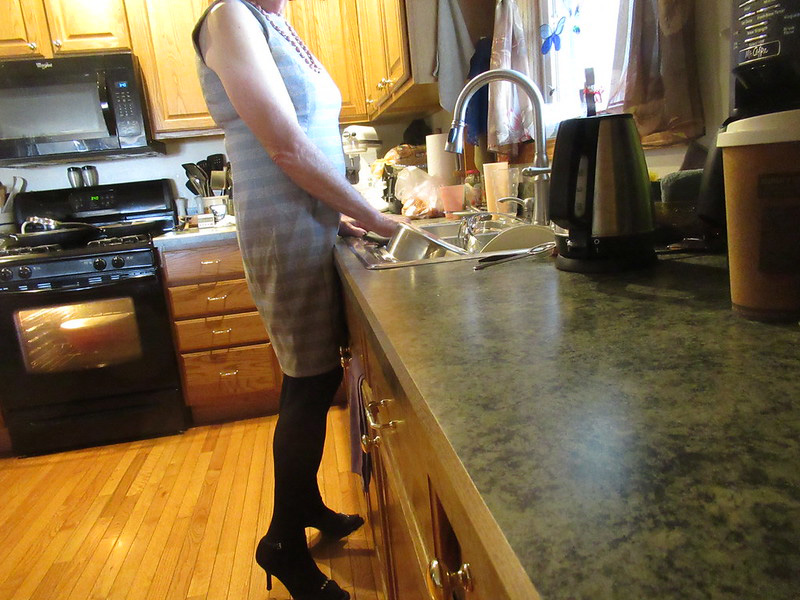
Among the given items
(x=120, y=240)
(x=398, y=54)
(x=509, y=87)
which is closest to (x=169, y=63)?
(x=120, y=240)

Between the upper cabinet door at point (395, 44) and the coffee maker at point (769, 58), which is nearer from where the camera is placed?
the coffee maker at point (769, 58)

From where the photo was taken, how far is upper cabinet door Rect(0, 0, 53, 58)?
2.39 metres

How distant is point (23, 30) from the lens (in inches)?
94.9

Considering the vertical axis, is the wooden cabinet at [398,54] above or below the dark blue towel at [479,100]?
above

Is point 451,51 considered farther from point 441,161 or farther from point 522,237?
point 522,237

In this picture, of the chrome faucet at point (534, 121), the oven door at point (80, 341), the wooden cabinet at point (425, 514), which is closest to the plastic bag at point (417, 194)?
the chrome faucet at point (534, 121)

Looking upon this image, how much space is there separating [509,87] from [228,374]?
5.21ft

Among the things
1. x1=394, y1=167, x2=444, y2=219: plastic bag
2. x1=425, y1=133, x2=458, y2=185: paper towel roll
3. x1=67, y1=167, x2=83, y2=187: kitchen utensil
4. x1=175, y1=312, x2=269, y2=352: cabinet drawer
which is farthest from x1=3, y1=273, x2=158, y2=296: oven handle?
x1=425, y1=133, x2=458, y2=185: paper towel roll

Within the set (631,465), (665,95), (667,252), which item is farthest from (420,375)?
(665,95)

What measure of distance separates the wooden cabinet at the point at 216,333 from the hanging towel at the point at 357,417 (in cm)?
118

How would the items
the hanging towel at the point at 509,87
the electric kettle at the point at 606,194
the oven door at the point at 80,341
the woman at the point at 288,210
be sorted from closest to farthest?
the electric kettle at the point at 606,194 → the woman at the point at 288,210 → the hanging towel at the point at 509,87 → the oven door at the point at 80,341

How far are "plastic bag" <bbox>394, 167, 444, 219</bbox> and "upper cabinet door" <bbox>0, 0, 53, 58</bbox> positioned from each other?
1.69 m

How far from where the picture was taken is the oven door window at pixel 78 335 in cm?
222

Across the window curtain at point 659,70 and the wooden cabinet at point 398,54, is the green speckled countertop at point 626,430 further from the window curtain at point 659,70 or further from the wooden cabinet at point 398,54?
the wooden cabinet at point 398,54
